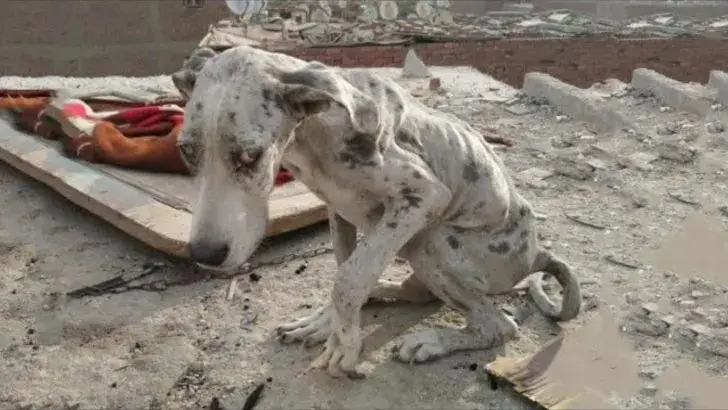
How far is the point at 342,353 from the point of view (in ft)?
9.43

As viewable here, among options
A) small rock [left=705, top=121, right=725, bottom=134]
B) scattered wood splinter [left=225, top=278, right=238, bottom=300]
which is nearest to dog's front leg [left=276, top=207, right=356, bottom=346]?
scattered wood splinter [left=225, top=278, right=238, bottom=300]

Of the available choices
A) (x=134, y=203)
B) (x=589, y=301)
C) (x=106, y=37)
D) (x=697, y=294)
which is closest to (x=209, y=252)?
(x=589, y=301)

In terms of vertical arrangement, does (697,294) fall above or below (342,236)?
below

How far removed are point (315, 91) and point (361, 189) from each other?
0.50 meters

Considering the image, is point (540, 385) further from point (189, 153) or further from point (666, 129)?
point (666, 129)

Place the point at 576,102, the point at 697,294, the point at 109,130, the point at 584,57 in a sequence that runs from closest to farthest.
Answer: the point at 697,294 → the point at 109,130 → the point at 576,102 → the point at 584,57

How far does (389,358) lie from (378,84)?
1027 mm

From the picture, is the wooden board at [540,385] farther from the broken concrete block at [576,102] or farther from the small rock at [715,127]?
the small rock at [715,127]

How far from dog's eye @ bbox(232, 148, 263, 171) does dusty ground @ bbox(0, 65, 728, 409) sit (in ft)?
3.23

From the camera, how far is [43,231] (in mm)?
4496

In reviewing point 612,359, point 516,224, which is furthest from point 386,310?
point 612,359

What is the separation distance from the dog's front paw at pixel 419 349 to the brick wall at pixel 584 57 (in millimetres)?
8609

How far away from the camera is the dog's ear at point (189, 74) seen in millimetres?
2439

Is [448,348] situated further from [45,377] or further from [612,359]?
[45,377]
